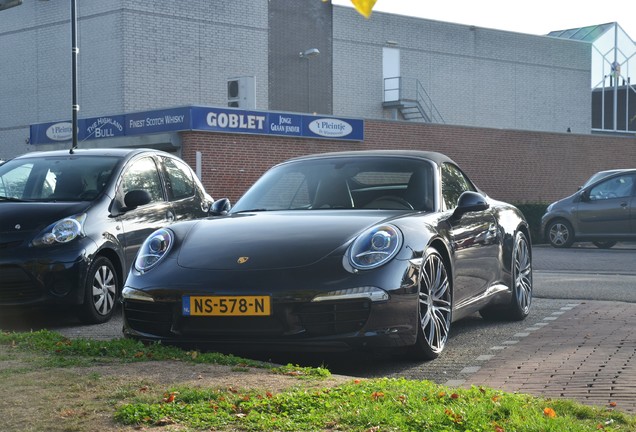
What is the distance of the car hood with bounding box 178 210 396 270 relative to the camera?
645 cm

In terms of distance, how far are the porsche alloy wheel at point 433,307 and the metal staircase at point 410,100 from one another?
4109cm

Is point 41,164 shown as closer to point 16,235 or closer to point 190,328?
point 16,235

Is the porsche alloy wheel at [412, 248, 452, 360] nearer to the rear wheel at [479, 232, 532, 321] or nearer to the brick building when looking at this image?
the rear wheel at [479, 232, 532, 321]

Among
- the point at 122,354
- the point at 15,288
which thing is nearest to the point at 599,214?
the point at 15,288

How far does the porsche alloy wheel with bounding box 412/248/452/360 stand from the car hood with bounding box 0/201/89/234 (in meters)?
3.57

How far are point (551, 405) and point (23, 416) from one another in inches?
93.1

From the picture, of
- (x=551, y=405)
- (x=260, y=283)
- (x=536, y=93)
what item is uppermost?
(x=536, y=93)

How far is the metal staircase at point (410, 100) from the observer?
48344 millimetres

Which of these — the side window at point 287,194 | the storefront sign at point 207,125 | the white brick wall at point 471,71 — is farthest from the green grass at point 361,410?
the white brick wall at point 471,71

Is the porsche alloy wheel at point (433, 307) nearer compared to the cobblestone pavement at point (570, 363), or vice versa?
the cobblestone pavement at point (570, 363)

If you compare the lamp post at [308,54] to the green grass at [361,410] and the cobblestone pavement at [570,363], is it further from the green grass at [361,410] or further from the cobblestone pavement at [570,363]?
the green grass at [361,410]

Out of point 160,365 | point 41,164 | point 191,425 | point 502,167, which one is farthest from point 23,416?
point 502,167

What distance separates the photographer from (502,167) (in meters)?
40.6

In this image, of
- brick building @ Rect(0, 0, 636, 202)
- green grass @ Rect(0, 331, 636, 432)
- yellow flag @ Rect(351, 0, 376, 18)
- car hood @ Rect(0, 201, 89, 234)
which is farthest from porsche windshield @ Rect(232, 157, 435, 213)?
brick building @ Rect(0, 0, 636, 202)
